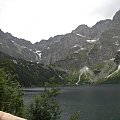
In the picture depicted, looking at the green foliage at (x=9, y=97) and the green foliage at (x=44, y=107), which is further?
the green foliage at (x=44, y=107)

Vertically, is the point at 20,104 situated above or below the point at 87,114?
above

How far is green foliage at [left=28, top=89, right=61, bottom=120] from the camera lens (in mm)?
44500

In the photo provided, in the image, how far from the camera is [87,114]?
4938 inches

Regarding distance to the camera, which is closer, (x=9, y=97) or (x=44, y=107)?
(x=44, y=107)

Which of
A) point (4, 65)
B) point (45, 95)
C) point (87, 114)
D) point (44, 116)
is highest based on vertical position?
point (4, 65)

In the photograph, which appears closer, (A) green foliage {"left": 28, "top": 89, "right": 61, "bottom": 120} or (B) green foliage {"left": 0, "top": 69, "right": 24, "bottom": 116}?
(B) green foliage {"left": 0, "top": 69, "right": 24, "bottom": 116}

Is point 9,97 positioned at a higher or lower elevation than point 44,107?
higher

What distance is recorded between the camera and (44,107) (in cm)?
4447

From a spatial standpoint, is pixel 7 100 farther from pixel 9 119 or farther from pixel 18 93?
pixel 9 119

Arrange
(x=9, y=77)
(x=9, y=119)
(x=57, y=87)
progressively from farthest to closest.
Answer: (x=9, y=77)
(x=57, y=87)
(x=9, y=119)

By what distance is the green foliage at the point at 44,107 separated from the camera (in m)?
44.5

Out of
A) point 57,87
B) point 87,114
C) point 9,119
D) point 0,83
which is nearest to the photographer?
point 9,119

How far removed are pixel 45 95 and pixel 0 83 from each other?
7097 mm

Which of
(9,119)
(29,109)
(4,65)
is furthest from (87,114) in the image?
(9,119)
